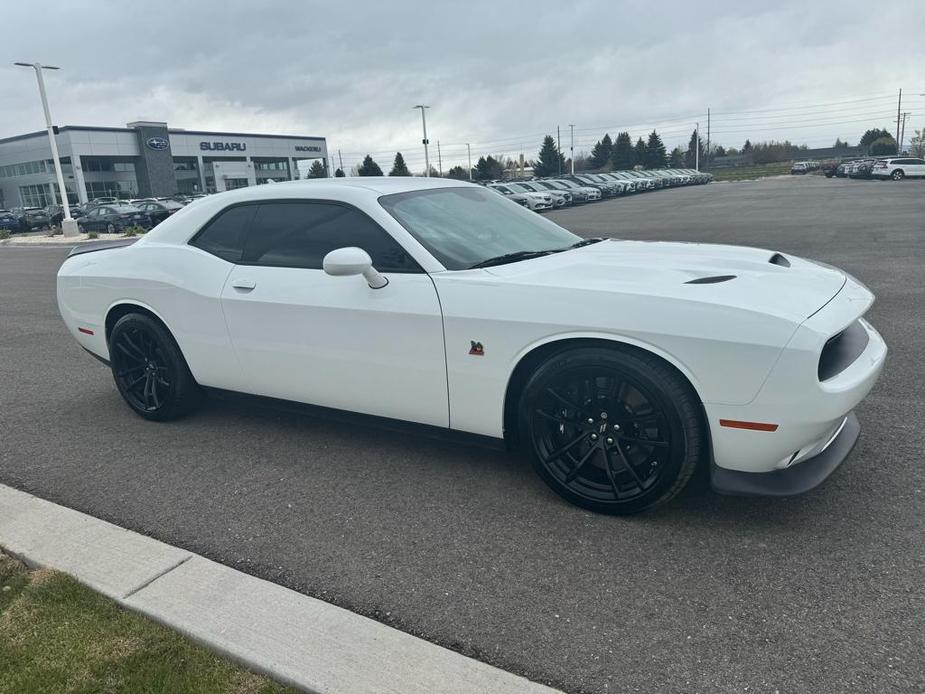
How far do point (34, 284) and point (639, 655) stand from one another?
14340mm

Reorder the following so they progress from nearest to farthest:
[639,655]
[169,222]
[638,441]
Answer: [639,655]
[638,441]
[169,222]

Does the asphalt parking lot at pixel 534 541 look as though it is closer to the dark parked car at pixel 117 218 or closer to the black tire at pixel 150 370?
the black tire at pixel 150 370

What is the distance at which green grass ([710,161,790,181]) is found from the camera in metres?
80.2

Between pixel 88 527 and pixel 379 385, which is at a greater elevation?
pixel 379 385

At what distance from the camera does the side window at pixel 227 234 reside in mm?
4246

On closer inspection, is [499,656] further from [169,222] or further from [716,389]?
[169,222]

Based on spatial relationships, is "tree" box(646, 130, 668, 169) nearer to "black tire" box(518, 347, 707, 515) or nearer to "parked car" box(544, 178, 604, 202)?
"parked car" box(544, 178, 604, 202)

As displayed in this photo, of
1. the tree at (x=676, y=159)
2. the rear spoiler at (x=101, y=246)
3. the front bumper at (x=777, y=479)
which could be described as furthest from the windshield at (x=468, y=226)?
the tree at (x=676, y=159)

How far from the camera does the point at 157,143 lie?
68.5 meters

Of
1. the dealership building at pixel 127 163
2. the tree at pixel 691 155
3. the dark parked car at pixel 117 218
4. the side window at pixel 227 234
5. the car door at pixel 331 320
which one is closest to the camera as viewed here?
the car door at pixel 331 320

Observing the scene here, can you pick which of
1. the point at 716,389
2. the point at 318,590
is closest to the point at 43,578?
the point at 318,590

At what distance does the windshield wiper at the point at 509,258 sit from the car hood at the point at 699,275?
0.20 ft

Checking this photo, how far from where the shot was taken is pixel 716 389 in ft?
9.30

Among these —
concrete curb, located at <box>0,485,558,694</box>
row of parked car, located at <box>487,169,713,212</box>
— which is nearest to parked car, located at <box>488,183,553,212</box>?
row of parked car, located at <box>487,169,713,212</box>
